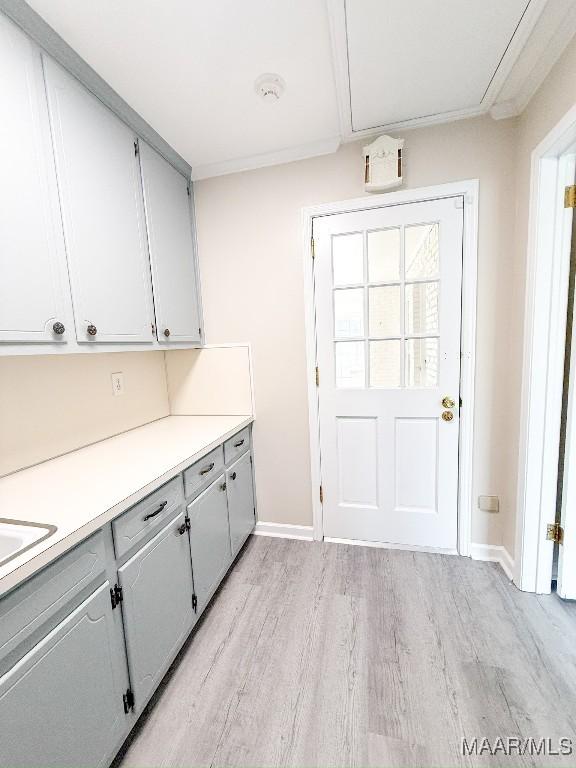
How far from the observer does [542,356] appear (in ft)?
5.00

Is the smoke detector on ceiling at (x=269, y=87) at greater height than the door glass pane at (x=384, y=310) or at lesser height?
greater

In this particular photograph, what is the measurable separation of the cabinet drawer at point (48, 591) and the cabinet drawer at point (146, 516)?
70 mm

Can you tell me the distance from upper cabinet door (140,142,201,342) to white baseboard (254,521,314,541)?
4.59ft

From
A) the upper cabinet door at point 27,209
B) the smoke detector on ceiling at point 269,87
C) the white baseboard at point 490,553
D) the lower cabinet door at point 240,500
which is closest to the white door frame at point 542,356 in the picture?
the white baseboard at point 490,553

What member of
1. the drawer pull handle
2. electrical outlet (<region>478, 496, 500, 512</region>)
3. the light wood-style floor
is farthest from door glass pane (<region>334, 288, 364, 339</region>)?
the light wood-style floor

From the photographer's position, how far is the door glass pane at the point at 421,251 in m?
1.81

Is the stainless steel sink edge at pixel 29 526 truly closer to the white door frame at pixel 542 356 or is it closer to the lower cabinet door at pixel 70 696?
the lower cabinet door at pixel 70 696

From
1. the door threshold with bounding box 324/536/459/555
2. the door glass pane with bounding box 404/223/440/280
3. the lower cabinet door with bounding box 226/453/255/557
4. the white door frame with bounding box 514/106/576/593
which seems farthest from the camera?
the door threshold with bounding box 324/536/459/555

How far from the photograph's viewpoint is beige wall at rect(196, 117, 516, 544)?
5.65 ft

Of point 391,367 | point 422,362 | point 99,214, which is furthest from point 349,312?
point 99,214

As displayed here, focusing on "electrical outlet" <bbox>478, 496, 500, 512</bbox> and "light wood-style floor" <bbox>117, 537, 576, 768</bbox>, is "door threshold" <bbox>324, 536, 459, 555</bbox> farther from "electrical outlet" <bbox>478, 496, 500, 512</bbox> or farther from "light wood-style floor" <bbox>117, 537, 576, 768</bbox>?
"electrical outlet" <bbox>478, 496, 500, 512</bbox>

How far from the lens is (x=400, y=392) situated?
196 centimetres

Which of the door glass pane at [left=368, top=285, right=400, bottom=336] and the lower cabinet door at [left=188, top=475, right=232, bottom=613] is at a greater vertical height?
the door glass pane at [left=368, top=285, right=400, bottom=336]

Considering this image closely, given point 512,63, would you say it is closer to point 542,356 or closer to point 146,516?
point 542,356
